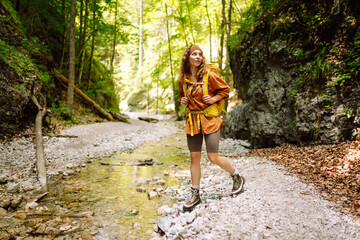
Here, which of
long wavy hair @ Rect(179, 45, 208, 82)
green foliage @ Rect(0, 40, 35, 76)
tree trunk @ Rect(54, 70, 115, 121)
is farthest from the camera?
tree trunk @ Rect(54, 70, 115, 121)

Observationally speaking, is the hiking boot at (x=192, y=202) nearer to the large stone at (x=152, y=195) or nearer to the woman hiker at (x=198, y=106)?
the woman hiker at (x=198, y=106)

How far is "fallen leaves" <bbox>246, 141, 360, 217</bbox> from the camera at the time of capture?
3.03 m

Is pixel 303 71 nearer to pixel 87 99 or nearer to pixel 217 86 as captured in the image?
pixel 217 86

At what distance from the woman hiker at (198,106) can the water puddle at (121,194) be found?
800 millimetres

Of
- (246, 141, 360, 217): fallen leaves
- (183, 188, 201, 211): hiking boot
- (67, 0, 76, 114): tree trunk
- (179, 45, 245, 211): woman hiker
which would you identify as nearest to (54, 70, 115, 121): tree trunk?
(67, 0, 76, 114): tree trunk

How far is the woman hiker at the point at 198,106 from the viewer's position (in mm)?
3045

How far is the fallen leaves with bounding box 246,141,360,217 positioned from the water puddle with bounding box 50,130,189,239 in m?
2.49

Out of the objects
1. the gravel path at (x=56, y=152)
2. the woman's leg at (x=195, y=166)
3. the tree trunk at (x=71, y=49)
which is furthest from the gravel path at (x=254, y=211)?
the tree trunk at (x=71, y=49)

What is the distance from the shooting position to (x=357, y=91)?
5035mm

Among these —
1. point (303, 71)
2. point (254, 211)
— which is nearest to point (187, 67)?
point (254, 211)

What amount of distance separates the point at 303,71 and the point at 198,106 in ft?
16.3

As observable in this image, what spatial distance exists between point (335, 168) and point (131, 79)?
3058 centimetres

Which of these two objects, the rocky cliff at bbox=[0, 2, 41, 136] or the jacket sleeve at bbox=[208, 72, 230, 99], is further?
the rocky cliff at bbox=[0, 2, 41, 136]

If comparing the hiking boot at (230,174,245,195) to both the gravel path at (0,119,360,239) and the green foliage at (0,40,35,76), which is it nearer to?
the gravel path at (0,119,360,239)
